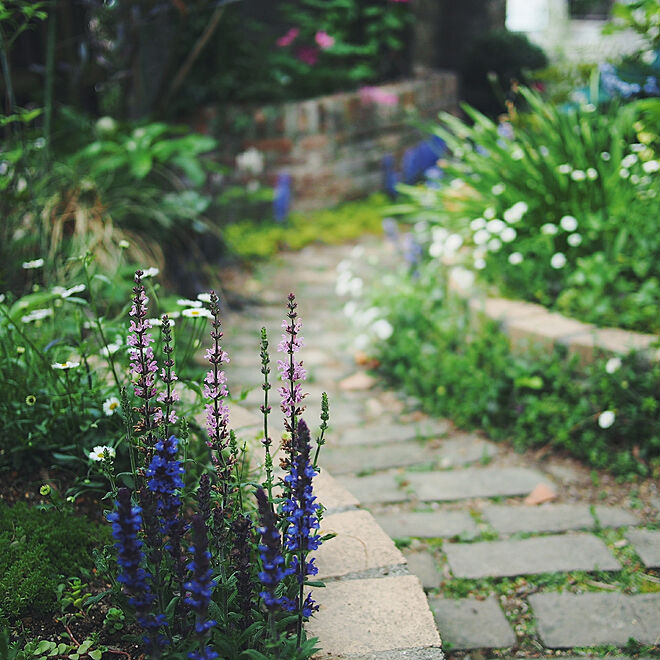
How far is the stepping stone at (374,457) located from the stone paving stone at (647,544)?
0.69 metres

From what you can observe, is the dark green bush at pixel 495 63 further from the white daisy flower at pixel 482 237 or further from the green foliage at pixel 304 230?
the white daisy flower at pixel 482 237

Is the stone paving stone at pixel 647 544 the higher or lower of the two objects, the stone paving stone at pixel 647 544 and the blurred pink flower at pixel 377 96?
the lower

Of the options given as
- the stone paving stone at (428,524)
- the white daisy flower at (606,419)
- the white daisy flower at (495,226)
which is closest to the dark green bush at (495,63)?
the white daisy flower at (495,226)

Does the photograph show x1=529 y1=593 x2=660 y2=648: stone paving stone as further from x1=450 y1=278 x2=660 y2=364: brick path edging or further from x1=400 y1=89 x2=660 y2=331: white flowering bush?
x1=400 y1=89 x2=660 y2=331: white flowering bush

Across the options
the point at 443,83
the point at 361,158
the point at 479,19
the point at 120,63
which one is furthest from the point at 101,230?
the point at 479,19

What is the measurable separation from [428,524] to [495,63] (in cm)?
708

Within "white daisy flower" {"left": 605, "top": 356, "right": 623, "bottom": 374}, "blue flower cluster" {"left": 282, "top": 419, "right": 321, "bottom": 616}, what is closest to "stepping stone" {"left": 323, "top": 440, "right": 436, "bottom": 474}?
"white daisy flower" {"left": 605, "top": 356, "right": 623, "bottom": 374}

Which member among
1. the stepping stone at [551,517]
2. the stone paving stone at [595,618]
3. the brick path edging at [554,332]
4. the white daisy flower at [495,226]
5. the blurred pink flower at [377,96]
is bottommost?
the stone paving stone at [595,618]

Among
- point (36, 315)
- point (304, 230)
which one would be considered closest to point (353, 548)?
point (36, 315)

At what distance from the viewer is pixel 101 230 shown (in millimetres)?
3033

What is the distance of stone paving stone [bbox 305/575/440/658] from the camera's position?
1.20m

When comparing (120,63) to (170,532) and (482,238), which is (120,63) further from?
(170,532)

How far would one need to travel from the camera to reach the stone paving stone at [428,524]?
81.4 inches

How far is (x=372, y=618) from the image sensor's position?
4.15ft
